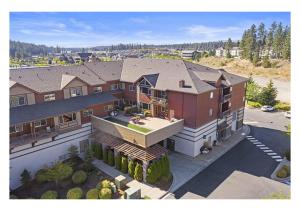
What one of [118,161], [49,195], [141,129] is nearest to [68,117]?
[118,161]

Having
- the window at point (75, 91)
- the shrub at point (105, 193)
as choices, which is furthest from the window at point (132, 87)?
the shrub at point (105, 193)

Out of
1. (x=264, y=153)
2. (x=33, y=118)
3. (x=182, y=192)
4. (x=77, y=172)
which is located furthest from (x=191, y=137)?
(x=33, y=118)

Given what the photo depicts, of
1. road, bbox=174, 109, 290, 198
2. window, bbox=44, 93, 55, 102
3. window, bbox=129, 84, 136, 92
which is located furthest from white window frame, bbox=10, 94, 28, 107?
road, bbox=174, 109, 290, 198

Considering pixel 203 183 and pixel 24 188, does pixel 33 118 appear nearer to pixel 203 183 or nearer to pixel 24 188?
pixel 24 188

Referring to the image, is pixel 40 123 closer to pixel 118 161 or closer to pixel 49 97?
pixel 49 97
